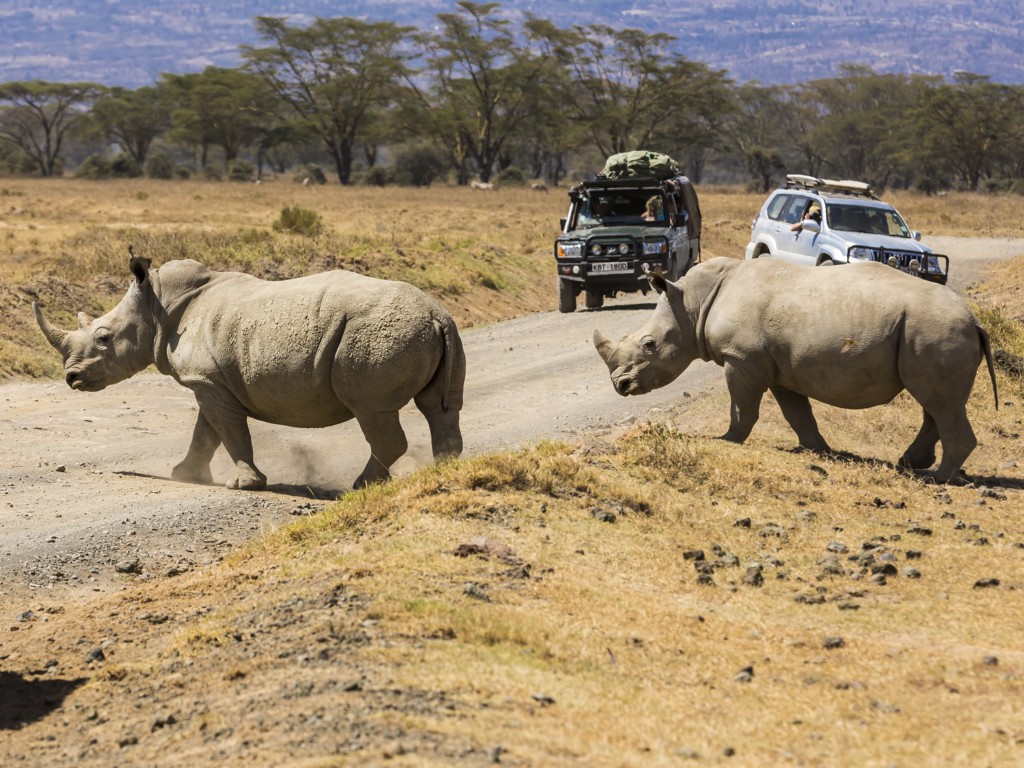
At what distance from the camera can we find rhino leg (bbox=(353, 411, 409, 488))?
1038cm

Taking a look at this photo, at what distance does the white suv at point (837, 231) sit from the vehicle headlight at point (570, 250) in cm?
275

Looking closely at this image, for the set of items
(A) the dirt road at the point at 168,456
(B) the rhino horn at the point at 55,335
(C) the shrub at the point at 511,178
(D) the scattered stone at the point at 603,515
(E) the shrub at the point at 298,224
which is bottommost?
(C) the shrub at the point at 511,178

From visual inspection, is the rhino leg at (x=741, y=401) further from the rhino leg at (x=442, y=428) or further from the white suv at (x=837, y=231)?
the white suv at (x=837, y=231)

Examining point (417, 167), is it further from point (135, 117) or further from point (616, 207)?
point (616, 207)

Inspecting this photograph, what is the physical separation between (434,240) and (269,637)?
883 inches

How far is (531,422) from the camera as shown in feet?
46.0

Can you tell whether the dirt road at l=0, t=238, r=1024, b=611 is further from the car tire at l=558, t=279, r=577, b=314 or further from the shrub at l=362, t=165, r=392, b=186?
the shrub at l=362, t=165, r=392, b=186

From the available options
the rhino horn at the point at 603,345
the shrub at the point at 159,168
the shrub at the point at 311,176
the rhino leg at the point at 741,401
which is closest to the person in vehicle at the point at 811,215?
the rhino horn at the point at 603,345

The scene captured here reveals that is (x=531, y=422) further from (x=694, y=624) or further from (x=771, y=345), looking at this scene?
(x=694, y=624)

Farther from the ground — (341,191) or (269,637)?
(269,637)

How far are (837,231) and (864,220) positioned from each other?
0.71 m

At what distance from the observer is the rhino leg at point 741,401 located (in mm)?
11188


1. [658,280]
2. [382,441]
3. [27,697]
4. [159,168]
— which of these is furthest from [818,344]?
[159,168]

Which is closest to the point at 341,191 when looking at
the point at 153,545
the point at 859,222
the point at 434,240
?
the point at 434,240
